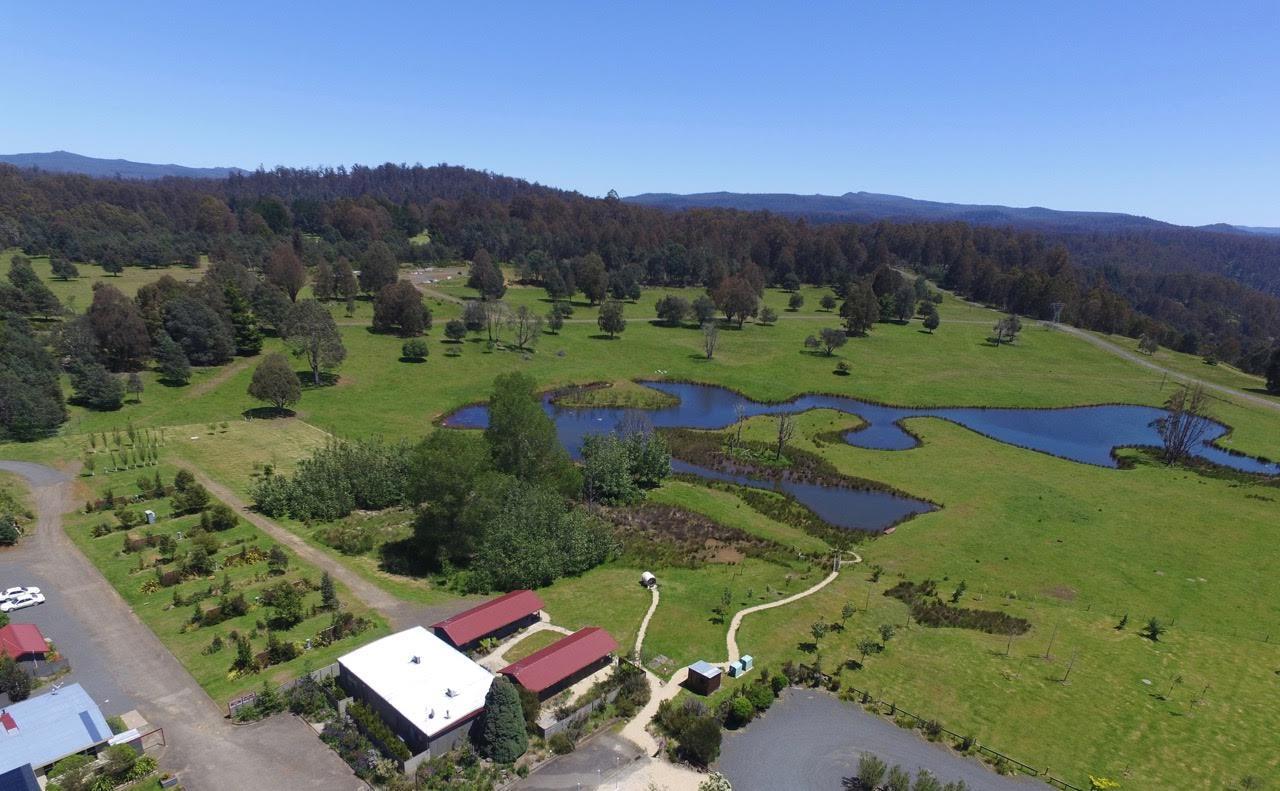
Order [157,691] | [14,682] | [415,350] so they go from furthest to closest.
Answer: [415,350]
[157,691]
[14,682]

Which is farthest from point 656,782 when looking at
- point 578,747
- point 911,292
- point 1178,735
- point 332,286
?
point 911,292

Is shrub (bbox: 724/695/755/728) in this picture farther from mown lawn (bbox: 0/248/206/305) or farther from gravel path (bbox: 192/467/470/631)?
mown lawn (bbox: 0/248/206/305)

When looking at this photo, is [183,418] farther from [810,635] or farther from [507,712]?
[810,635]

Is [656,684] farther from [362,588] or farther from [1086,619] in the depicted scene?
[1086,619]

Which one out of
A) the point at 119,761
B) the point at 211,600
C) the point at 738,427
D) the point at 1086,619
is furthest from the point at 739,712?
the point at 738,427

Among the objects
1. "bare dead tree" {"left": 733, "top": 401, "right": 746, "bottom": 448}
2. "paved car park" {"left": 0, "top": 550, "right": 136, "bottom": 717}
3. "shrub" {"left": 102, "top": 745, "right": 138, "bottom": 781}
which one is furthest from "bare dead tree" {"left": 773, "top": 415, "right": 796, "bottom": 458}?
"shrub" {"left": 102, "top": 745, "right": 138, "bottom": 781}

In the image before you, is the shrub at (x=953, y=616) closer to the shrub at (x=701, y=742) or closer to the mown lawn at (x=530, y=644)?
the shrub at (x=701, y=742)
